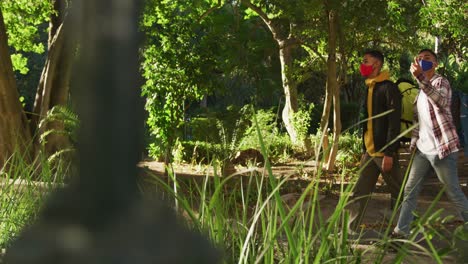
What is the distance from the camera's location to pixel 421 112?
249 inches

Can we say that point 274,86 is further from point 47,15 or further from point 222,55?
point 47,15

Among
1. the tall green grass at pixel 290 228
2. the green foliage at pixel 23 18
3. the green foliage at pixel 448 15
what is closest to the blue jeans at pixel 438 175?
the tall green grass at pixel 290 228

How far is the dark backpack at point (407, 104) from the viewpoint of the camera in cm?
693

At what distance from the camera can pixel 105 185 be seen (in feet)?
0.94

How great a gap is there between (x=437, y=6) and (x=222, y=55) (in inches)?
221

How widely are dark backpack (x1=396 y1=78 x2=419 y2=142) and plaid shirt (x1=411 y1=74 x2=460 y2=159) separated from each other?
2.42 ft

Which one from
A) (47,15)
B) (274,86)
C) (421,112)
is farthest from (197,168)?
(421,112)

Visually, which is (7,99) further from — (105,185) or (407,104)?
(105,185)

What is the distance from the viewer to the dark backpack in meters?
6.93

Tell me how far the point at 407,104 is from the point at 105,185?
7.02 metres

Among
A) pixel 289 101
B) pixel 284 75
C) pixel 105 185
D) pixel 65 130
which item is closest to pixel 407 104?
pixel 65 130

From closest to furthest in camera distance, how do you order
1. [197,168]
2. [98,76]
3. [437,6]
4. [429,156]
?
1. [98,76]
2. [429,156]
3. [437,6]
4. [197,168]

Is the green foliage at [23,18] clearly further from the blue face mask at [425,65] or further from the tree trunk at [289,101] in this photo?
the blue face mask at [425,65]

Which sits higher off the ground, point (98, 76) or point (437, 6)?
point (437, 6)
